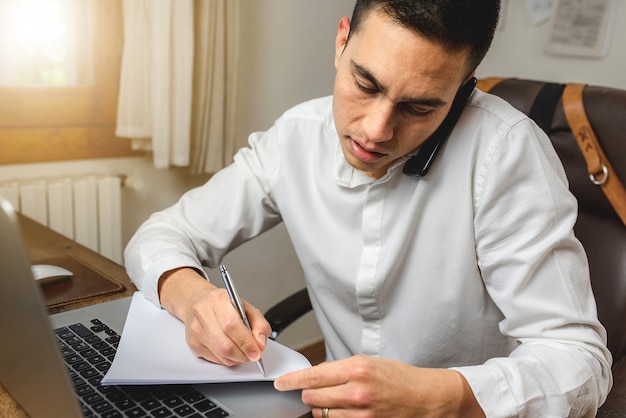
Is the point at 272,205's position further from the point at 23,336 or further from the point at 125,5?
the point at 125,5

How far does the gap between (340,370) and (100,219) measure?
137 cm

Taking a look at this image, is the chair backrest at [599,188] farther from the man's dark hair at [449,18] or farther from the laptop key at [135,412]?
the laptop key at [135,412]

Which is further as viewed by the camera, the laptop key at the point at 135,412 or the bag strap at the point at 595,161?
the bag strap at the point at 595,161

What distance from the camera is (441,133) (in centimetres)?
102

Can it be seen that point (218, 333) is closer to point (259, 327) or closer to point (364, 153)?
point (259, 327)

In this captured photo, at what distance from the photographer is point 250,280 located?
252 cm

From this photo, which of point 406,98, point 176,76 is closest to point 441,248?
point 406,98

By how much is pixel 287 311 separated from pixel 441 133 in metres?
0.57

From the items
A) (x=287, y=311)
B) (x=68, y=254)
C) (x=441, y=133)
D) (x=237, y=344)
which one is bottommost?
(x=287, y=311)

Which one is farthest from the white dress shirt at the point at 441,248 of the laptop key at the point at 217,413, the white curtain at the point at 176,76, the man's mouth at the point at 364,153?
the white curtain at the point at 176,76

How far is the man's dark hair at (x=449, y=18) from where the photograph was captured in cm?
81

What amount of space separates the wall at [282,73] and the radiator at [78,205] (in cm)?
10

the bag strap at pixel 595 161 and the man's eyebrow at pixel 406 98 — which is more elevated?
the man's eyebrow at pixel 406 98

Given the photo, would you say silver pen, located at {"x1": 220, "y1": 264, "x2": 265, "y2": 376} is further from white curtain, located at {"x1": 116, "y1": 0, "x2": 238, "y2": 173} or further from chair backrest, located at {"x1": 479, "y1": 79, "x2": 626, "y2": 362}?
white curtain, located at {"x1": 116, "y1": 0, "x2": 238, "y2": 173}
